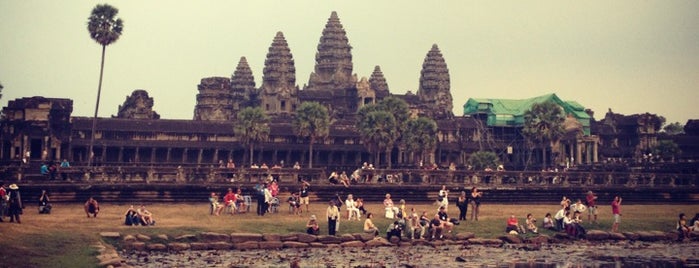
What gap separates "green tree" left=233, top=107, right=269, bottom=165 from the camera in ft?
419

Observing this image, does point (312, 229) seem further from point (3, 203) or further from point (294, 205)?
point (3, 203)

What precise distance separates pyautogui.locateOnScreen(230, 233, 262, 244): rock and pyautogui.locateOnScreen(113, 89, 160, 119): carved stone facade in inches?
4221

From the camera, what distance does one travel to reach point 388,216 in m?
48.2

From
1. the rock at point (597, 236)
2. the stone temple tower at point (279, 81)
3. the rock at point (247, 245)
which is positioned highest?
the stone temple tower at point (279, 81)

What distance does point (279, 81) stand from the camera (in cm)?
18400

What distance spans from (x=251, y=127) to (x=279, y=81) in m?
56.7

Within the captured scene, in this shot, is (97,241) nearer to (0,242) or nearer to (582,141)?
(0,242)

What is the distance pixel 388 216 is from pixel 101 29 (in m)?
44.8

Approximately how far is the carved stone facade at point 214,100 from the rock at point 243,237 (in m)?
125

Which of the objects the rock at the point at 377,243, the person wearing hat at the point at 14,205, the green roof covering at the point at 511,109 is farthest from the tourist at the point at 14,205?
the green roof covering at the point at 511,109

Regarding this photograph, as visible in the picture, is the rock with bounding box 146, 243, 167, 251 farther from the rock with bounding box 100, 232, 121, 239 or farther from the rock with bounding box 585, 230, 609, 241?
the rock with bounding box 585, 230, 609, 241

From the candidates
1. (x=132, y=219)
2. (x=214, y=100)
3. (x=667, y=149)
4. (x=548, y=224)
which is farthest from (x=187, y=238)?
(x=214, y=100)

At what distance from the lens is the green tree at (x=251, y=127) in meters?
128

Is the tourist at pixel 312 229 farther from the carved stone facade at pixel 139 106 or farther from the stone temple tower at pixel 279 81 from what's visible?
the stone temple tower at pixel 279 81
